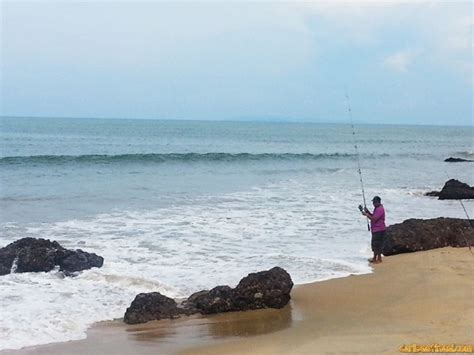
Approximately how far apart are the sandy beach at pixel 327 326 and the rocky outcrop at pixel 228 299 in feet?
0.40

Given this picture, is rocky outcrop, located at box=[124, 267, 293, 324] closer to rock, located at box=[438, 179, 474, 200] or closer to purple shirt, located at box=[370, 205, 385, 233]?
purple shirt, located at box=[370, 205, 385, 233]

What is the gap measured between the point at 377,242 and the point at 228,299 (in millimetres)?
4264

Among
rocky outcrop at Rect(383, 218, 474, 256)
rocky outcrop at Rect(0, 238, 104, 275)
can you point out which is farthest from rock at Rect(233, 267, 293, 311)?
rocky outcrop at Rect(383, 218, 474, 256)

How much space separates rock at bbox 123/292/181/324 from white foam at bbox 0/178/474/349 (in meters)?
0.35

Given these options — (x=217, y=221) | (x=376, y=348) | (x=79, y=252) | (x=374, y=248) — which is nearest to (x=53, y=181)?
(x=217, y=221)

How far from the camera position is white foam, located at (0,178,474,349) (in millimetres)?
7406

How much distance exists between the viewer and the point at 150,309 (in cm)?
721

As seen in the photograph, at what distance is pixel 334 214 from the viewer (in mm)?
16078

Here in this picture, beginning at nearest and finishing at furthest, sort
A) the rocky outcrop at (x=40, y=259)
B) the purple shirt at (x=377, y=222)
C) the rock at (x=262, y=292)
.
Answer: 1. the rock at (x=262, y=292)
2. the rocky outcrop at (x=40, y=259)
3. the purple shirt at (x=377, y=222)

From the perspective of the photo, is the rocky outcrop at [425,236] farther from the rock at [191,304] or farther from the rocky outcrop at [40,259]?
the rocky outcrop at [40,259]

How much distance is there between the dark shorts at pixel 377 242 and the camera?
10.7 meters

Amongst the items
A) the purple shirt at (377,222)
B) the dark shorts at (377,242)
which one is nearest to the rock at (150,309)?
the dark shorts at (377,242)

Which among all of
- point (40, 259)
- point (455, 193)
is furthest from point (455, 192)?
point (40, 259)

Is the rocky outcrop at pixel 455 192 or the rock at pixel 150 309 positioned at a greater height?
the rocky outcrop at pixel 455 192
